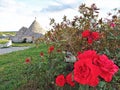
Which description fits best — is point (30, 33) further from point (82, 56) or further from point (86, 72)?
point (86, 72)

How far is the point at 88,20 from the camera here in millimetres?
5809

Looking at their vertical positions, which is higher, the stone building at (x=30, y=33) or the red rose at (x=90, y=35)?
the red rose at (x=90, y=35)

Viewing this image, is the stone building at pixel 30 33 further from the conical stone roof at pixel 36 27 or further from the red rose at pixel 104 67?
the red rose at pixel 104 67

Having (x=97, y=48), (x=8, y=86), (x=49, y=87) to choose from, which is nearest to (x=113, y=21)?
(x=97, y=48)

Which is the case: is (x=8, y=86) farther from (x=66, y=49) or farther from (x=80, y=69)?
(x=80, y=69)

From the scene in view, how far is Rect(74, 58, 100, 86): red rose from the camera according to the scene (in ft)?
8.77

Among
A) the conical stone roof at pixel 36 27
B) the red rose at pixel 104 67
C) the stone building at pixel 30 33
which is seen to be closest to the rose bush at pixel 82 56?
the red rose at pixel 104 67

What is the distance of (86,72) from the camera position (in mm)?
2668

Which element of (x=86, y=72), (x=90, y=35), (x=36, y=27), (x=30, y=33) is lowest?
(x=30, y=33)

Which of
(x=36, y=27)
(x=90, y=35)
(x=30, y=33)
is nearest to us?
(x=90, y=35)

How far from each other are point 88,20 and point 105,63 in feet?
9.86

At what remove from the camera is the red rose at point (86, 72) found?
8.77 feet

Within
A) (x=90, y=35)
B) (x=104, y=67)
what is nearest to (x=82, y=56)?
(x=104, y=67)

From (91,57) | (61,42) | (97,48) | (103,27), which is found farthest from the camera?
(103,27)
